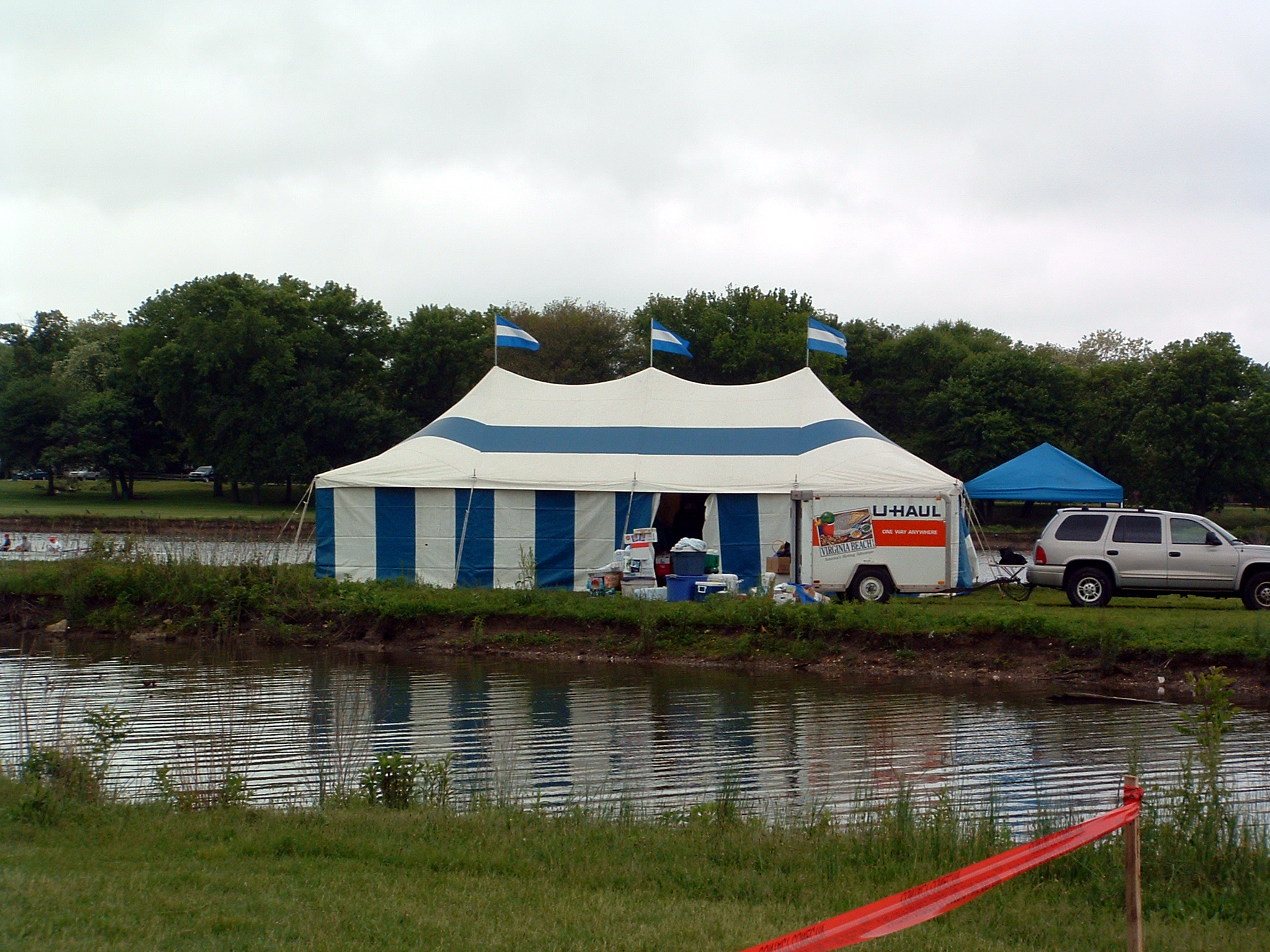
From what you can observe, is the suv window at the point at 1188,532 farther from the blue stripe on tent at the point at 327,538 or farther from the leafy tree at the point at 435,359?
the leafy tree at the point at 435,359

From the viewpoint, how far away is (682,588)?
2020cm

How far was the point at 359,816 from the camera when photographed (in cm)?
756

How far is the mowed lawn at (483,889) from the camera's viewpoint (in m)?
5.31

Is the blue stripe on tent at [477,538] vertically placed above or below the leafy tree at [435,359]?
below

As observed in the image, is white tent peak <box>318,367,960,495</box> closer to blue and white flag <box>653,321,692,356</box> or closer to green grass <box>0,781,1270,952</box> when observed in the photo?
blue and white flag <box>653,321,692,356</box>

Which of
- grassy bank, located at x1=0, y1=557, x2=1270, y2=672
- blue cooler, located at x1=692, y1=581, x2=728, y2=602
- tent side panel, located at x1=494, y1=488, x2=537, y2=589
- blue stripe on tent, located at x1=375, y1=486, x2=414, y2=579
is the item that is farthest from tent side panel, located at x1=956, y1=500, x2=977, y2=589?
blue stripe on tent, located at x1=375, y1=486, x2=414, y2=579

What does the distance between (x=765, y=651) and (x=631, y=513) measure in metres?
5.51

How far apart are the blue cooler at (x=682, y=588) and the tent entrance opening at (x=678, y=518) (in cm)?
507

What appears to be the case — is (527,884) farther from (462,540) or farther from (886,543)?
(462,540)

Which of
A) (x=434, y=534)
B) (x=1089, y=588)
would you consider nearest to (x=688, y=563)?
(x=434, y=534)

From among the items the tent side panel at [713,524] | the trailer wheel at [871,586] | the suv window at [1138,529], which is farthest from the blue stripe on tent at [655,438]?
the suv window at [1138,529]

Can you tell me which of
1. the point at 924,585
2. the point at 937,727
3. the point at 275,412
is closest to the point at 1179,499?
the point at 924,585

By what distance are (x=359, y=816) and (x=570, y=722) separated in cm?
551

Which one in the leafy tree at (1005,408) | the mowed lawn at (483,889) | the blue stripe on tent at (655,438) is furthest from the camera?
the leafy tree at (1005,408)
